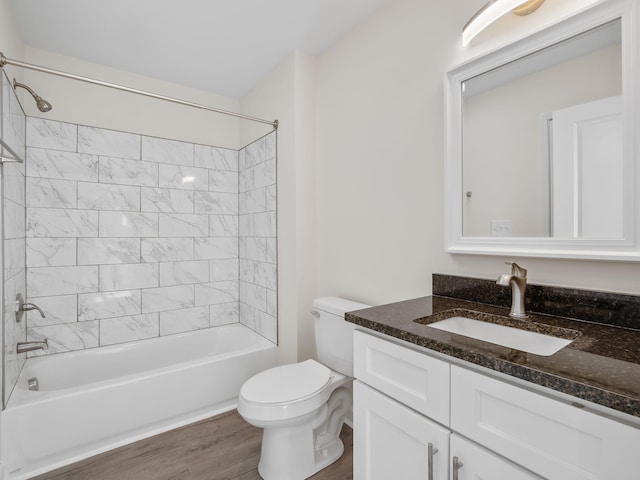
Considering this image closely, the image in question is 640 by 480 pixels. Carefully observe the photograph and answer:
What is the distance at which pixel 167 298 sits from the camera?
2742mm

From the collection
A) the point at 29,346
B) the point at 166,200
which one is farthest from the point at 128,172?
the point at 29,346

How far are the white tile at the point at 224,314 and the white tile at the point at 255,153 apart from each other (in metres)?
1.28

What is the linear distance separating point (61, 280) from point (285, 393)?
6.08 ft

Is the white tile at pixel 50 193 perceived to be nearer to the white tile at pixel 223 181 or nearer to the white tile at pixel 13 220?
the white tile at pixel 13 220

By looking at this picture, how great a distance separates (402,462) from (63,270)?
8.15ft

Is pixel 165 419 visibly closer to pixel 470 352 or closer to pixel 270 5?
pixel 470 352

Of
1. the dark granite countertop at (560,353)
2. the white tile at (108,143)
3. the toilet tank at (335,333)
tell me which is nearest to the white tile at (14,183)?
the white tile at (108,143)

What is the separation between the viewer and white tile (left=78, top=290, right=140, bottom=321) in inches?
95.2

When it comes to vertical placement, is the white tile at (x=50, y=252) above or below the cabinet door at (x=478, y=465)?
above

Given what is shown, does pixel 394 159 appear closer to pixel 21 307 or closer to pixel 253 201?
pixel 253 201

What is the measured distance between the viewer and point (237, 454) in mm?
1863

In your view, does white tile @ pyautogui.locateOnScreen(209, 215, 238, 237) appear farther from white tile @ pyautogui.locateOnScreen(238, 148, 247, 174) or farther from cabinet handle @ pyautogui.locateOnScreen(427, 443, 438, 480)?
cabinet handle @ pyautogui.locateOnScreen(427, 443, 438, 480)

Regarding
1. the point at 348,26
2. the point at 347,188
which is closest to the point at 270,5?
the point at 348,26

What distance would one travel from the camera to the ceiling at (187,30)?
1852 millimetres
